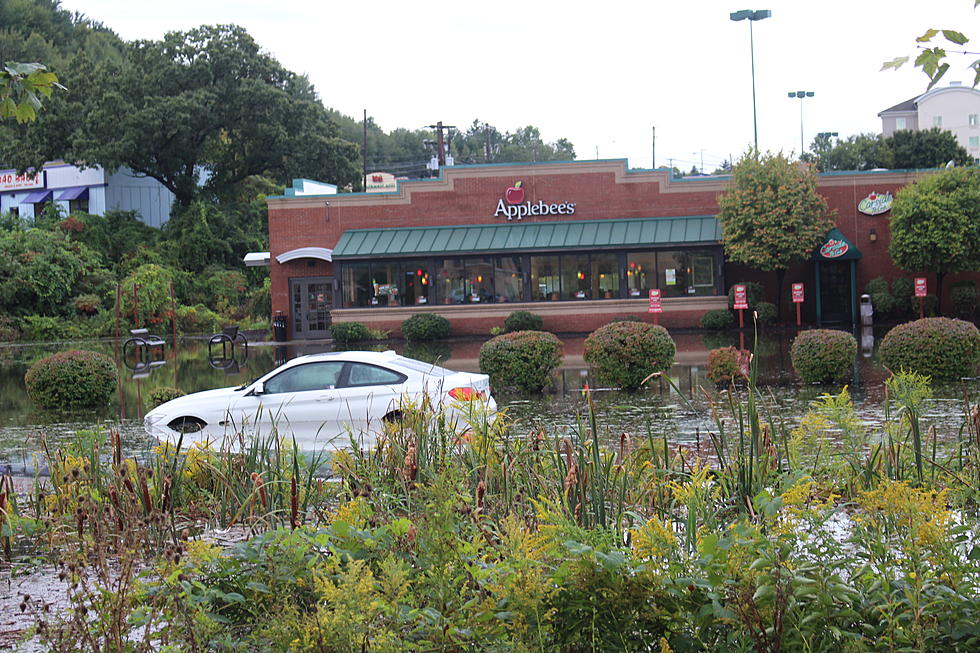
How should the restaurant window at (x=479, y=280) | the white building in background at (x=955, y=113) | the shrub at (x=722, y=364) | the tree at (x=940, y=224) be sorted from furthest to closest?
1. the white building in background at (x=955, y=113)
2. the restaurant window at (x=479, y=280)
3. the tree at (x=940, y=224)
4. the shrub at (x=722, y=364)

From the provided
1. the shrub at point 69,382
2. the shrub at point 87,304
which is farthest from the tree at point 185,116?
the shrub at point 69,382

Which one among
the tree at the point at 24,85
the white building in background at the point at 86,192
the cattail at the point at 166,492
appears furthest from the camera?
the white building in background at the point at 86,192

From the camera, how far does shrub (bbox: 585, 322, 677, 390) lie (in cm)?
1912

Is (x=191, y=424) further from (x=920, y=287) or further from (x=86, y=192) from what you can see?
(x=86, y=192)

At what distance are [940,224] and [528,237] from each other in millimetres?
15408

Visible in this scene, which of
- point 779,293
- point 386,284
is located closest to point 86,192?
point 386,284

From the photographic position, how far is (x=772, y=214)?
3700 centimetres

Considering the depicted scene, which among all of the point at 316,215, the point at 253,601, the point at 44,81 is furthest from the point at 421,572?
the point at 316,215

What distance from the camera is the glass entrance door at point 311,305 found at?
43375 millimetres

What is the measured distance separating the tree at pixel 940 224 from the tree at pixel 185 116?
3223 centimetres

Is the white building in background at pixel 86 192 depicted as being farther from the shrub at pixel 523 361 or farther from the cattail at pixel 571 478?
the cattail at pixel 571 478

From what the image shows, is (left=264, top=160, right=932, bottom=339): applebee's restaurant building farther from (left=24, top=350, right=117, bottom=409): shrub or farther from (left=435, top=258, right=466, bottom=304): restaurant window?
(left=24, top=350, right=117, bottom=409): shrub

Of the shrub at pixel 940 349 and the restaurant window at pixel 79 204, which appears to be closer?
the shrub at pixel 940 349

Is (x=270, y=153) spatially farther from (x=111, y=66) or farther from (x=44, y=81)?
(x=44, y=81)
